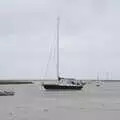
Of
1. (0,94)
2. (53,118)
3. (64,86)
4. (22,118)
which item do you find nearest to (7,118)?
(22,118)

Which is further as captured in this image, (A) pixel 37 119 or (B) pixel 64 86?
(B) pixel 64 86

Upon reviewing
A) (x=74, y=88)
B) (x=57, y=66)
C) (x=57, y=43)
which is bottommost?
(x=74, y=88)

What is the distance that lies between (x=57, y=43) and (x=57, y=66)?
7234mm

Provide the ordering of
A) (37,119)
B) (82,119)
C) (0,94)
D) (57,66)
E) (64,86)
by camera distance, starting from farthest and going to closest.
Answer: (64,86) < (57,66) < (0,94) < (82,119) < (37,119)

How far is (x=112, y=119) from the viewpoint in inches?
1367

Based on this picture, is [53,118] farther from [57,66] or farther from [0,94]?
[57,66]

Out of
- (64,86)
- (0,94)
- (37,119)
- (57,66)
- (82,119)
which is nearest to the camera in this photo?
(37,119)

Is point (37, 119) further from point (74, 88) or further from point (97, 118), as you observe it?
point (74, 88)

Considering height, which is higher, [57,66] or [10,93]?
[57,66]

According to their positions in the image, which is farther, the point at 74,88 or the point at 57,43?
the point at 74,88

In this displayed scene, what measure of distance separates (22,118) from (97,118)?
24.4 feet

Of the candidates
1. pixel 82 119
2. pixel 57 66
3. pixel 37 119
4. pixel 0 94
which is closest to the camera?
pixel 37 119

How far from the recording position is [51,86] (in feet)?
356

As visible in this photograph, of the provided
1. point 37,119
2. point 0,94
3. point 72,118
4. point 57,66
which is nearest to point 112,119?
point 72,118
